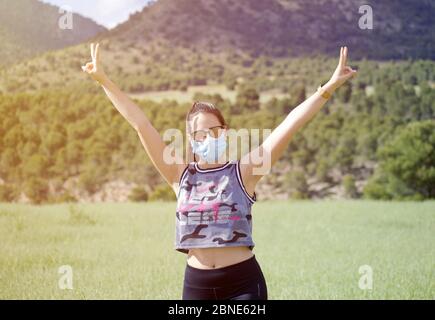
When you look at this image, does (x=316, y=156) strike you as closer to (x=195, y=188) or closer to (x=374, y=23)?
(x=374, y=23)

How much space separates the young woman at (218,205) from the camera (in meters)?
2.04

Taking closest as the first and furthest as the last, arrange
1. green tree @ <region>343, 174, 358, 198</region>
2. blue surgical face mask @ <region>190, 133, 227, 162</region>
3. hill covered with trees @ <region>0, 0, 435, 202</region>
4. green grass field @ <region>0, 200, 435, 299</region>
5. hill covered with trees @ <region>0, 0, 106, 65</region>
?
blue surgical face mask @ <region>190, 133, 227, 162</region> → green grass field @ <region>0, 200, 435, 299</region> → hill covered with trees @ <region>0, 0, 106, 65</region> → hill covered with trees @ <region>0, 0, 435, 202</region> → green tree @ <region>343, 174, 358, 198</region>

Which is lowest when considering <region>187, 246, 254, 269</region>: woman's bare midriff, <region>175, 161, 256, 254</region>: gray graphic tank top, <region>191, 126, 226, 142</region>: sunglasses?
<region>187, 246, 254, 269</region>: woman's bare midriff

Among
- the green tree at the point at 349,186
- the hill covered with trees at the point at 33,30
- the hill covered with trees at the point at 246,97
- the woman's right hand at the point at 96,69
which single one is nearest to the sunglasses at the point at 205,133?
the woman's right hand at the point at 96,69

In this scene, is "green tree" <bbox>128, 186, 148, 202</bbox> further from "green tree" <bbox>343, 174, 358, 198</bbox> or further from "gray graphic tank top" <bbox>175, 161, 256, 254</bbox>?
"gray graphic tank top" <bbox>175, 161, 256, 254</bbox>

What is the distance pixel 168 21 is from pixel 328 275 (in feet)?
29.4

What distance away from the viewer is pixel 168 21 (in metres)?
13.5

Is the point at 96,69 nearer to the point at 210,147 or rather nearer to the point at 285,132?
the point at 210,147

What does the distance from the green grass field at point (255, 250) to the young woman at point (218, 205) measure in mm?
3022

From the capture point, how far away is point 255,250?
681 centimetres

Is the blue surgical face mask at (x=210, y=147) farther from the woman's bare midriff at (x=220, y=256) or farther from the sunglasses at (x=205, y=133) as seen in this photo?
the woman's bare midriff at (x=220, y=256)

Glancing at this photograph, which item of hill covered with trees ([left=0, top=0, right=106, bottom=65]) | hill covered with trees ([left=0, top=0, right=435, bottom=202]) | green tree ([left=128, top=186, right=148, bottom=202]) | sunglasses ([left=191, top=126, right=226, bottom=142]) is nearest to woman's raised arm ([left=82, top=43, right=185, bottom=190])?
sunglasses ([left=191, top=126, right=226, bottom=142])

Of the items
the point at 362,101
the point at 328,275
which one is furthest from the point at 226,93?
the point at 328,275

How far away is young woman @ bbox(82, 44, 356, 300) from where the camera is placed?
2037 millimetres
